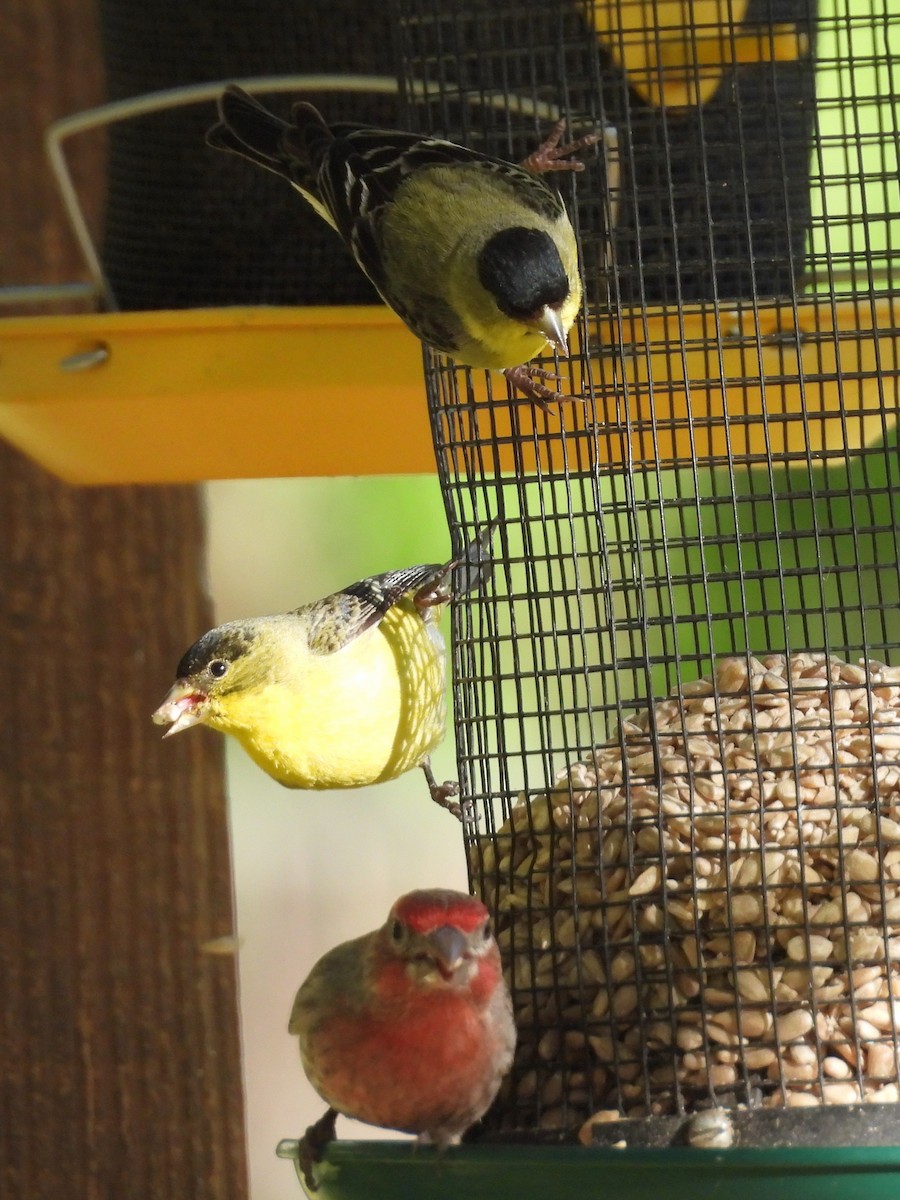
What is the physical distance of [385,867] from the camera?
4.89 metres

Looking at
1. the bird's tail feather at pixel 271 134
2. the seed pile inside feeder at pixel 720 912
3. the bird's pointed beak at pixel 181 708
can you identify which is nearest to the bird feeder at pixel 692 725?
the seed pile inside feeder at pixel 720 912

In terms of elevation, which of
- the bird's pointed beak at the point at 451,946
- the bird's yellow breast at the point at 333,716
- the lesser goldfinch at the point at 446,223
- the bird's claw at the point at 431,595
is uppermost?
the lesser goldfinch at the point at 446,223

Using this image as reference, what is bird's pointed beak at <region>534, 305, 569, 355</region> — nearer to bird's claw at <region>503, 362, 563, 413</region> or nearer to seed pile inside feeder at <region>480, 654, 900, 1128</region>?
bird's claw at <region>503, 362, 563, 413</region>

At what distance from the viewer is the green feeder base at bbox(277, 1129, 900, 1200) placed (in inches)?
73.5

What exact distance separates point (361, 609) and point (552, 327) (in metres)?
1.12

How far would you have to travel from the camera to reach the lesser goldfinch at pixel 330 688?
3361 mm

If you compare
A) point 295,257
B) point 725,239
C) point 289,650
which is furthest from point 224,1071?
point 725,239

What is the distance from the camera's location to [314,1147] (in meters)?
2.40

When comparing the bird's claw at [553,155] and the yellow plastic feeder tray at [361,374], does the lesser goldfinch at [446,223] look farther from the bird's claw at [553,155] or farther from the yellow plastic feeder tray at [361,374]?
the yellow plastic feeder tray at [361,374]

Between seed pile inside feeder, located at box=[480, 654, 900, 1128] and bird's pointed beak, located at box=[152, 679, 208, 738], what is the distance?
2.81 ft

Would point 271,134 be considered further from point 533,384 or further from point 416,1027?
point 416,1027

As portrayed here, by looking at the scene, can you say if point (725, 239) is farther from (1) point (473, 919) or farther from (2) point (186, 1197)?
(2) point (186, 1197)

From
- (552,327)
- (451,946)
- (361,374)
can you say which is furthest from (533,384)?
(451,946)

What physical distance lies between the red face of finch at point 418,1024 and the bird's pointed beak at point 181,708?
72 centimetres
